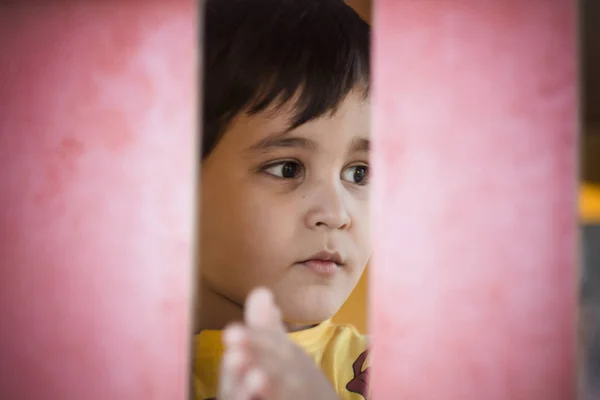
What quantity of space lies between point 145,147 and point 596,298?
1171mm

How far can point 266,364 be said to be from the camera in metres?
1.35

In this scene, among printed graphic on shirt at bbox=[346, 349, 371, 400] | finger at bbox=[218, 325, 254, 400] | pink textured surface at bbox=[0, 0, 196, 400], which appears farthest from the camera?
pink textured surface at bbox=[0, 0, 196, 400]

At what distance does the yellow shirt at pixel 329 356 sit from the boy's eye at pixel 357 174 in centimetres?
36

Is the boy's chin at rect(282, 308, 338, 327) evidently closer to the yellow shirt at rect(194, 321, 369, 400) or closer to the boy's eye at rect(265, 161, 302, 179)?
the yellow shirt at rect(194, 321, 369, 400)

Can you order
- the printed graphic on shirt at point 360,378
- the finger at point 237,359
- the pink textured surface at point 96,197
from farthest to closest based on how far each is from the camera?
the pink textured surface at point 96,197, the printed graphic on shirt at point 360,378, the finger at point 237,359

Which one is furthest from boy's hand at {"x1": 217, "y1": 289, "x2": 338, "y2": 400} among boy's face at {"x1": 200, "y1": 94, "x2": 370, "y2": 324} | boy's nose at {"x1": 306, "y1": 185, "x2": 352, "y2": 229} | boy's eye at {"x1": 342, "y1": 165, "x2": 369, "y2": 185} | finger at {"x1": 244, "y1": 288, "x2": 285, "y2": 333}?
boy's eye at {"x1": 342, "y1": 165, "x2": 369, "y2": 185}

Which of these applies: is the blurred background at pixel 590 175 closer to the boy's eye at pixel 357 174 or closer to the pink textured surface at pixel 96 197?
the boy's eye at pixel 357 174

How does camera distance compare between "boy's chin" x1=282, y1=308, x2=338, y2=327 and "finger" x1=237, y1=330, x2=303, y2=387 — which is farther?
"boy's chin" x1=282, y1=308, x2=338, y2=327

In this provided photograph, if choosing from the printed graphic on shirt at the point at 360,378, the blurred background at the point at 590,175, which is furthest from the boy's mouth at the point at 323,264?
the blurred background at the point at 590,175

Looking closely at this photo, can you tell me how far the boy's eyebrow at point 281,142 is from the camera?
5.05ft

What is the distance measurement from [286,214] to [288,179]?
9 cm

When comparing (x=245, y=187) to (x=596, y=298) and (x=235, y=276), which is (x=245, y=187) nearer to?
(x=235, y=276)

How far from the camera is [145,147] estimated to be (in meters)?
1.64

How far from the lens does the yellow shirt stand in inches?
59.1
